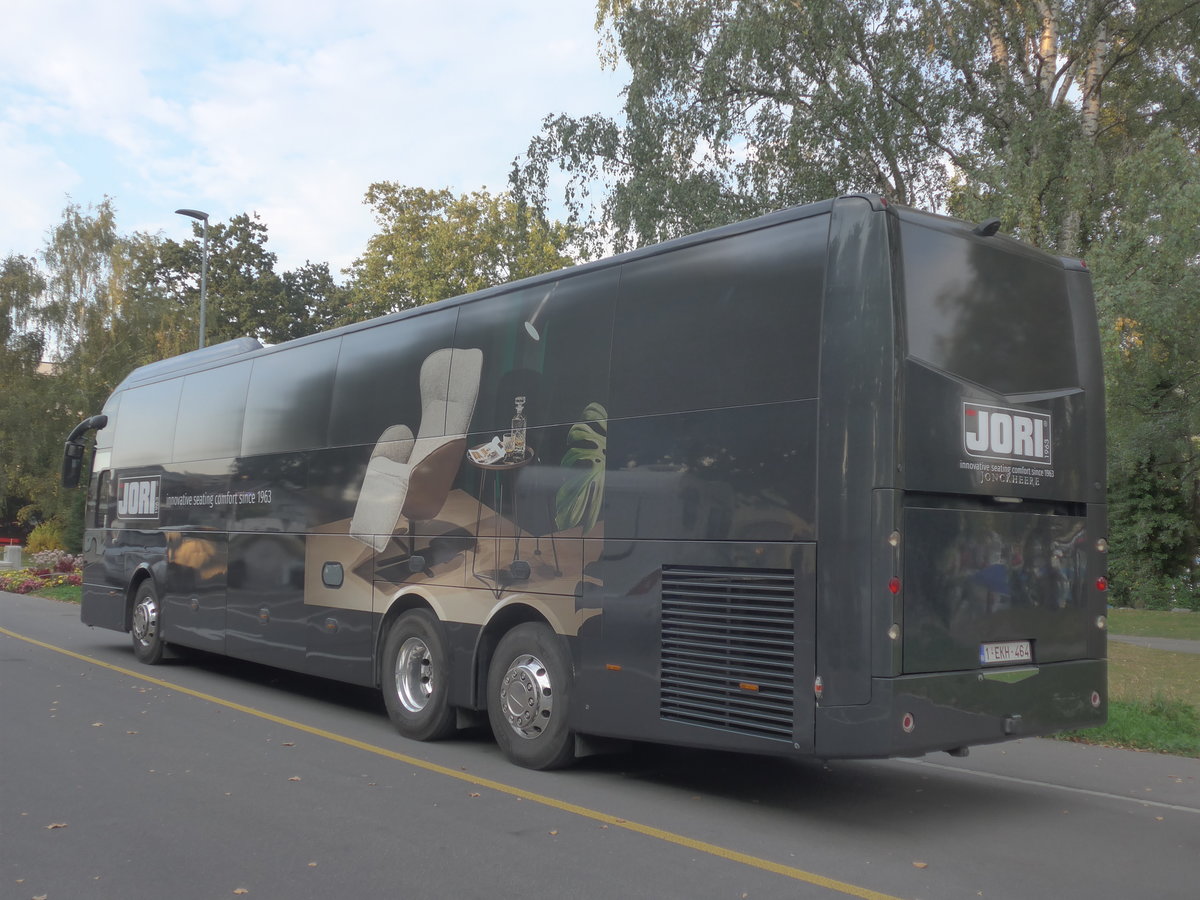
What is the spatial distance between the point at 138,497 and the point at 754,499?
10.7m

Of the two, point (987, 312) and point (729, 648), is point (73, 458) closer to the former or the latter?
point (729, 648)

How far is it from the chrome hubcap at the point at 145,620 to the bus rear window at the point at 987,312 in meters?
11.2

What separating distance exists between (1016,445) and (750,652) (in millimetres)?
2152

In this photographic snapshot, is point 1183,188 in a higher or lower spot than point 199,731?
higher

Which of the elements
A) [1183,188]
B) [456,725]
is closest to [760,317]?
[456,725]

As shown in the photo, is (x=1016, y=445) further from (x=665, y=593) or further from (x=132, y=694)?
(x=132, y=694)

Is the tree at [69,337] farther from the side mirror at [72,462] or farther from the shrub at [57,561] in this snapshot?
the side mirror at [72,462]

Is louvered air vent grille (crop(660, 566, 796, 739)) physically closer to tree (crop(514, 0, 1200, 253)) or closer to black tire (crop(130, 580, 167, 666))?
black tire (crop(130, 580, 167, 666))

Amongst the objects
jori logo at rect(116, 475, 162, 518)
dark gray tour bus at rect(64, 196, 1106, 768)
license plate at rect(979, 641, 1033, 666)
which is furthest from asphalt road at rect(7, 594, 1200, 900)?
jori logo at rect(116, 475, 162, 518)

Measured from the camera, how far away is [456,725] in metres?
9.52

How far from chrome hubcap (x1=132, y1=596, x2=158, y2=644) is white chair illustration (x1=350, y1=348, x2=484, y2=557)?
5.41 m

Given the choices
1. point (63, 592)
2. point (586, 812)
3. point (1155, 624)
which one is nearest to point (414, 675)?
point (586, 812)

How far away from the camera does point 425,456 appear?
10.0 meters

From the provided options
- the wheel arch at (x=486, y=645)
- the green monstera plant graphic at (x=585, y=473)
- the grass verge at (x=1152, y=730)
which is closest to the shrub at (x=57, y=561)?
the wheel arch at (x=486, y=645)
